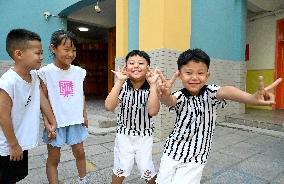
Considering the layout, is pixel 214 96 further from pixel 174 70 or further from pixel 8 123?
pixel 174 70

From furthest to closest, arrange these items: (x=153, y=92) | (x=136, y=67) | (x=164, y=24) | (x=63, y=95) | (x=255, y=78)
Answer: (x=255, y=78) → (x=164, y=24) → (x=63, y=95) → (x=136, y=67) → (x=153, y=92)

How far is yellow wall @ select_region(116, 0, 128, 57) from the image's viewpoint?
19.1 ft

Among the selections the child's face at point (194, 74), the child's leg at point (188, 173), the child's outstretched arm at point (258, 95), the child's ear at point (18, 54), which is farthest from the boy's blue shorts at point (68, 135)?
the child's outstretched arm at point (258, 95)

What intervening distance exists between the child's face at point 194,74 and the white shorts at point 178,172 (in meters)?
0.56

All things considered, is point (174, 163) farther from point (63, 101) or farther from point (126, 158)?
point (63, 101)

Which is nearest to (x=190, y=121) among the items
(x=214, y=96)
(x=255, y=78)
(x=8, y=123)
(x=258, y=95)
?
(x=214, y=96)

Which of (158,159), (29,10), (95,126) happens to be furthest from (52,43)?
(29,10)

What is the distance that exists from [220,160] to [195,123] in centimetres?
214

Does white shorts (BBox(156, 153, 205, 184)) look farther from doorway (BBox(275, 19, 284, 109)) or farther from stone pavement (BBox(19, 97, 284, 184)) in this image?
doorway (BBox(275, 19, 284, 109))

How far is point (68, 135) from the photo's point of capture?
2.45m

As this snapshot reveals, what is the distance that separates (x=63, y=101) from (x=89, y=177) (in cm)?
111

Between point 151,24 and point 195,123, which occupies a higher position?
point 151,24

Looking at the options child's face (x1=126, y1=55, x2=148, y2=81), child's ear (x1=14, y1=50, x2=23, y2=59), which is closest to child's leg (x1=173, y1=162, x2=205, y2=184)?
child's face (x1=126, y1=55, x2=148, y2=81)

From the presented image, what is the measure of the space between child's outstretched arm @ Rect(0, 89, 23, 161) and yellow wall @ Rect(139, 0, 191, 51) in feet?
10.5
